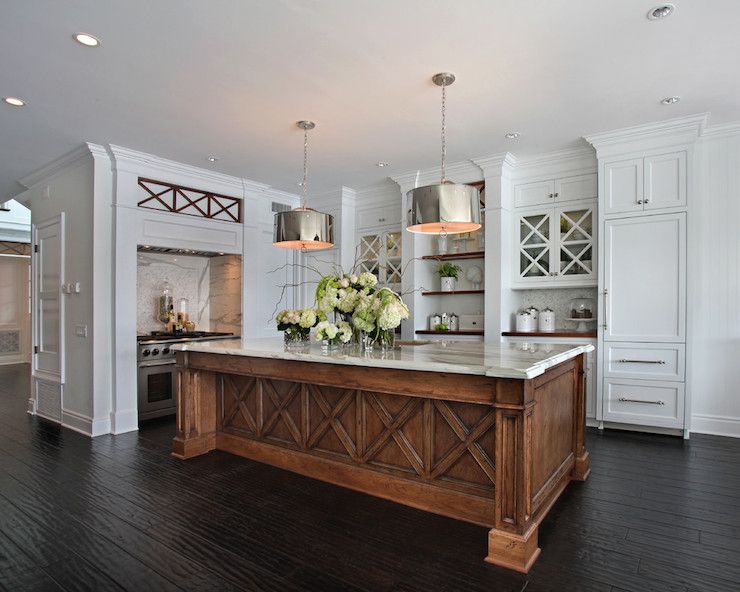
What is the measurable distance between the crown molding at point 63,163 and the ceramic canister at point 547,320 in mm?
4665

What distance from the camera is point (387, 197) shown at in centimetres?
611

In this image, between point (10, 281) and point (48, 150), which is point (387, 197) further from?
point (10, 281)

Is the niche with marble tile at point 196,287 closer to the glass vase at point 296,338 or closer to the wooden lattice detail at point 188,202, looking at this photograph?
Answer: the wooden lattice detail at point 188,202

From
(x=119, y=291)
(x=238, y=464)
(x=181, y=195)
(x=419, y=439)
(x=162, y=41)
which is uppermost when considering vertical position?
(x=162, y=41)

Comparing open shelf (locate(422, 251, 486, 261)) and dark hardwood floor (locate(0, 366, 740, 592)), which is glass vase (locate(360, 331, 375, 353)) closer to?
dark hardwood floor (locate(0, 366, 740, 592))

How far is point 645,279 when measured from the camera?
14.0 feet

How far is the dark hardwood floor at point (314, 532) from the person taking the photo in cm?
204

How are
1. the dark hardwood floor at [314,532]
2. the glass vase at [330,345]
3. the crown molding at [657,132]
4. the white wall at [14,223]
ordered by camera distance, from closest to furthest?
the dark hardwood floor at [314,532] → the glass vase at [330,345] → the crown molding at [657,132] → the white wall at [14,223]

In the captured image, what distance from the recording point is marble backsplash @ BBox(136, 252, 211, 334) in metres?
5.58

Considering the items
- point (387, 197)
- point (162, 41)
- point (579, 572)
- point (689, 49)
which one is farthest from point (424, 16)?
point (387, 197)

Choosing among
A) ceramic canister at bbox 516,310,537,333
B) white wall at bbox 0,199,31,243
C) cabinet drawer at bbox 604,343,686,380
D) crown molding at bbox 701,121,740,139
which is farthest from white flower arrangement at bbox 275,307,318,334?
white wall at bbox 0,199,31,243

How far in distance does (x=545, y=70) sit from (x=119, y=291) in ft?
13.7

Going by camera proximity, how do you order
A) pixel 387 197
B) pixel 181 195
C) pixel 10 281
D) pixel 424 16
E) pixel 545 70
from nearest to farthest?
pixel 424 16 → pixel 545 70 → pixel 181 195 → pixel 387 197 → pixel 10 281

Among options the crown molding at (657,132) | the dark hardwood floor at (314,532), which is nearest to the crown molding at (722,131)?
the crown molding at (657,132)
